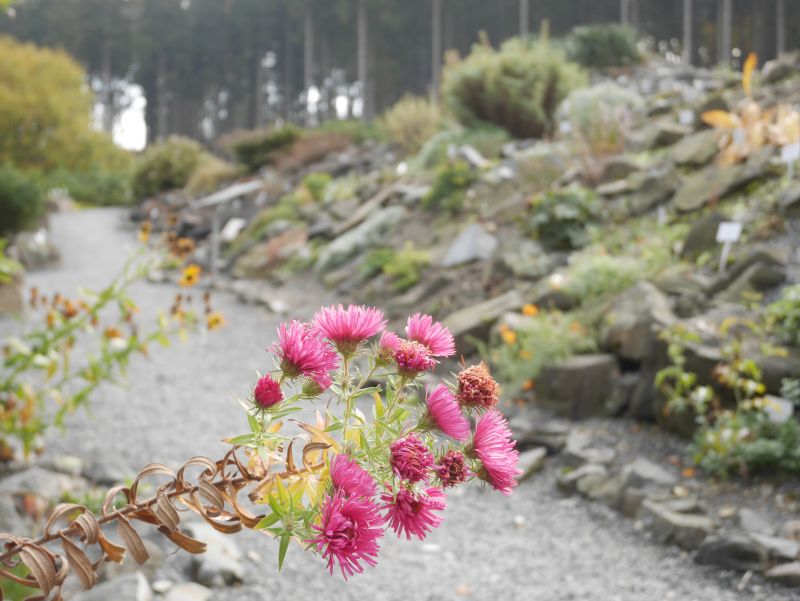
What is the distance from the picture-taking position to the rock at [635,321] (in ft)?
13.9

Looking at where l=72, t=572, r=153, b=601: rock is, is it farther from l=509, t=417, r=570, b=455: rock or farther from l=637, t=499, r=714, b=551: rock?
l=509, t=417, r=570, b=455: rock

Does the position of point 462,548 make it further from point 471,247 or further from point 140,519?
point 471,247

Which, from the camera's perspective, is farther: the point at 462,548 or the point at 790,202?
the point at 790,202

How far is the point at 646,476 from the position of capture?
3.51 metres

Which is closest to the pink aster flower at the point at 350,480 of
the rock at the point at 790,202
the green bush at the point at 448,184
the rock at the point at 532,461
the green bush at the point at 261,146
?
the rock at the point at 532,461

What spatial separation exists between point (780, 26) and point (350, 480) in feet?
88.7

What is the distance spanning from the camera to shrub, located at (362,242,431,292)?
702 centimetres

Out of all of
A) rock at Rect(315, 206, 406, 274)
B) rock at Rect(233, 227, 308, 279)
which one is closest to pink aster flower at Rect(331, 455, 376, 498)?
rock at Rect(315, 206, 406, 274)

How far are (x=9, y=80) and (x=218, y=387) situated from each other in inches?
700

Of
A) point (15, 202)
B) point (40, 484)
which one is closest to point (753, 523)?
point (40, 484)

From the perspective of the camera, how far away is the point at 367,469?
63 cm

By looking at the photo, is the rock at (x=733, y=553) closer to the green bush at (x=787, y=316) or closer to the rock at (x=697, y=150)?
the green bush at (x=787, y=316)

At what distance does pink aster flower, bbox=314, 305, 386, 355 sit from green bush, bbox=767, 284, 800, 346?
3.52 metres

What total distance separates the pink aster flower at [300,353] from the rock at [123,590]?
1947mm
